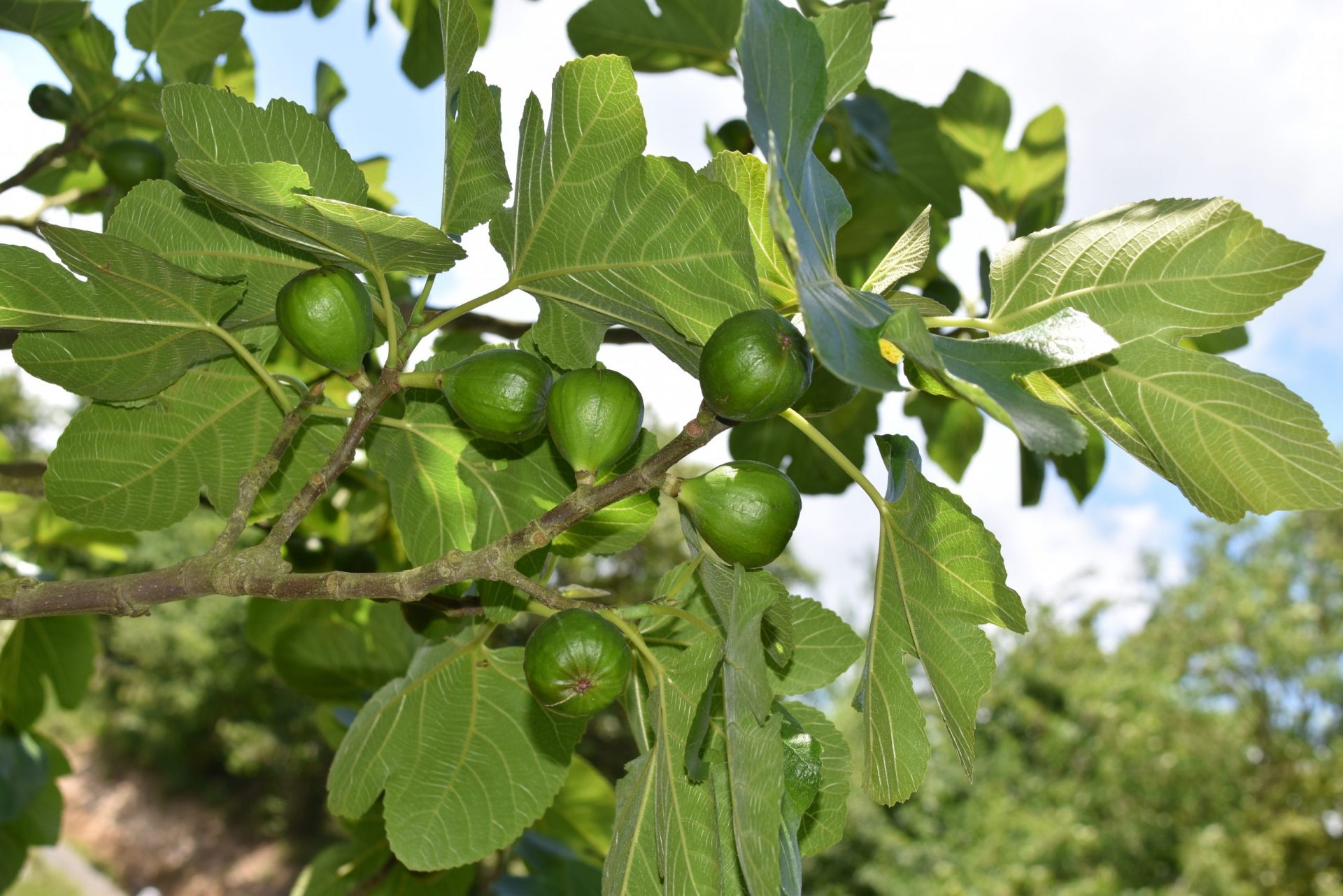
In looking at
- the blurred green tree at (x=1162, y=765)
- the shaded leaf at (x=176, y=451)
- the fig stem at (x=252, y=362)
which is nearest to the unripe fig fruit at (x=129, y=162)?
the shaded leaf at (x=176, y=451)

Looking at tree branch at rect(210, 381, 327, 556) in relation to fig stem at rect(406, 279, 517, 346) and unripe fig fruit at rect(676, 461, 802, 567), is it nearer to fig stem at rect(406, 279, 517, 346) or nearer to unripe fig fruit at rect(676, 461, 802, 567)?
fig stem at rect(406, 279, 517, 346)

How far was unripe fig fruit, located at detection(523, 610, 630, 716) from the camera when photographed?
94 centimetres

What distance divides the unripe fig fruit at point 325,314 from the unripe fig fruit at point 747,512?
1.30 ft

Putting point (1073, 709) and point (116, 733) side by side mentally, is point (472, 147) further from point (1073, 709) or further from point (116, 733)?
point (116, 733)

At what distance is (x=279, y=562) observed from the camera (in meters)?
1.03

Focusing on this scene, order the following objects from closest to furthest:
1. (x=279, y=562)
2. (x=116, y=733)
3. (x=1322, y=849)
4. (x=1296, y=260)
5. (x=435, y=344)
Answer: (x=1296, y=260) < (x=279, y=562) < (x=435, y=344) < (x=1322, y=849) < (x=116, y=733)

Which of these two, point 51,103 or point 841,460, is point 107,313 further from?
point 51,103

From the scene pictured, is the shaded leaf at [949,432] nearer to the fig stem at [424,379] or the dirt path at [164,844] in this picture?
the fig stem at [424,379]

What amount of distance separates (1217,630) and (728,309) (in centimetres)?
2219

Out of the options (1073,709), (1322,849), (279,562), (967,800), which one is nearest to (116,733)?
(967,800)

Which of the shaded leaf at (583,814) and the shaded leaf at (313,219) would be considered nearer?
the shaded leaf at (313,219)

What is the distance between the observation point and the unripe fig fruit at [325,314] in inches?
40.7

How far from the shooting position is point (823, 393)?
1.02m

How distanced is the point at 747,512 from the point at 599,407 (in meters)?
0.18
